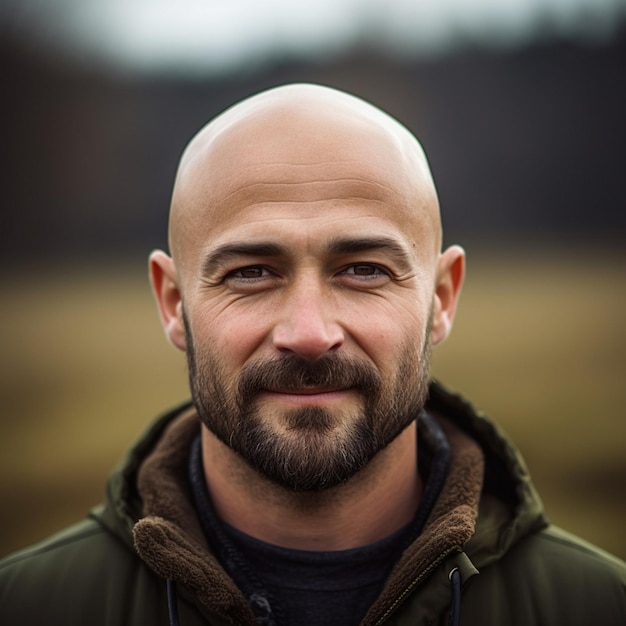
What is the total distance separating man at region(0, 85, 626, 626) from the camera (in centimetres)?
216

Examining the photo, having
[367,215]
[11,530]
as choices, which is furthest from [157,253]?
[11,530]

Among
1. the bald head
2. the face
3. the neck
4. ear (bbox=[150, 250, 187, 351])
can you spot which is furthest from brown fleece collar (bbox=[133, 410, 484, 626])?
the bald head

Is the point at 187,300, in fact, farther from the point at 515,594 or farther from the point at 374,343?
the point at 515,594

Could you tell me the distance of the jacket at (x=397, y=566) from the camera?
82.4 inches

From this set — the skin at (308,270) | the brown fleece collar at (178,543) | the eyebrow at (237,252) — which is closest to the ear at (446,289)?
the skin at (308,270)

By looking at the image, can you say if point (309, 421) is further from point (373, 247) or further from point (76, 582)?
point (76, 582)

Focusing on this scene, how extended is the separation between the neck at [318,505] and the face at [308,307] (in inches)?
5.2

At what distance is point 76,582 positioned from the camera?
7.63 ft

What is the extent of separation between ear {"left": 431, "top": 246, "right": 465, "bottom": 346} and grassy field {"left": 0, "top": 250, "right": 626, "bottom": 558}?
6.38m

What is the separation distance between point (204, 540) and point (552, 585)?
101cm

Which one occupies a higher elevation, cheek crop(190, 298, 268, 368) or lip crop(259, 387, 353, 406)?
cheek crop(190, 298, 268, 368)

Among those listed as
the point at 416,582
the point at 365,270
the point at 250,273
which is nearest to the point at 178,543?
the point at 416,582

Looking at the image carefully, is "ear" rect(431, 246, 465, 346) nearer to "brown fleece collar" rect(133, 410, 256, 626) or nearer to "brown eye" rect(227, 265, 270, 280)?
"brown eye" rect(227, 265, 270, 280)

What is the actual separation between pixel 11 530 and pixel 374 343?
9057 millimetres
